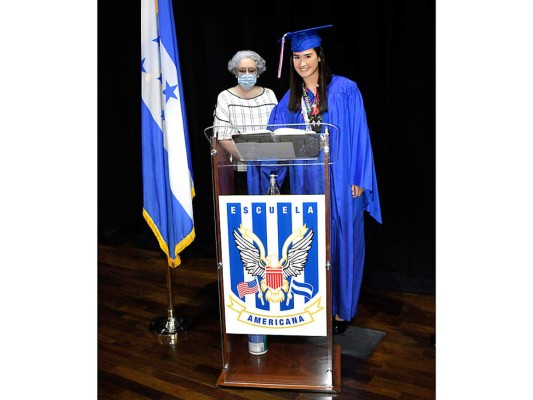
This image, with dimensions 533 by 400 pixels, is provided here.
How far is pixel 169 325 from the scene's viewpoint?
273 centimetres

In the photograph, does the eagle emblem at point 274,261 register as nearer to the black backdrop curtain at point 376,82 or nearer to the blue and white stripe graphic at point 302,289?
the blue and white stripe graphic at point 302,289

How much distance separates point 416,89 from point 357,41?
18.1 inches

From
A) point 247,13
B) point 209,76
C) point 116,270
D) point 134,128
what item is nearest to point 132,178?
point 134,128

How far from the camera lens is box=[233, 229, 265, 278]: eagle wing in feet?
6.54

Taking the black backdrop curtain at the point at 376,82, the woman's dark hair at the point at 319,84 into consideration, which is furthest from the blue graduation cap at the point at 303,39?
the black backdrop curtain at the point at 376,82

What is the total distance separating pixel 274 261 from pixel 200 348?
2.68 feet

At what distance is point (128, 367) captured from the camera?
2352 mm

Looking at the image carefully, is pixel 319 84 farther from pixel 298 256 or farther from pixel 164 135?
pixel 298 256

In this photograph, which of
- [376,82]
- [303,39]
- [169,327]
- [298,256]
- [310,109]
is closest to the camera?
[298,256]

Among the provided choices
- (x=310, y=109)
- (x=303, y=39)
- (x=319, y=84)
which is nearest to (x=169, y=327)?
(x=310, y=109)

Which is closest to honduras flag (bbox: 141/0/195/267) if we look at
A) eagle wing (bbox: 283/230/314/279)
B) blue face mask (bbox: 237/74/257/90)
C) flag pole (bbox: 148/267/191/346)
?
flag pole (bbox: 148/267/191/346)

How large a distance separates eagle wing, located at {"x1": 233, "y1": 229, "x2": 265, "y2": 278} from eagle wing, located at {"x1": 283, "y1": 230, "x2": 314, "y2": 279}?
0.32 ft

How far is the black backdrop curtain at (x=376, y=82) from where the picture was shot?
3.00 meters

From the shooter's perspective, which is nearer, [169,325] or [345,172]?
[345,172]
